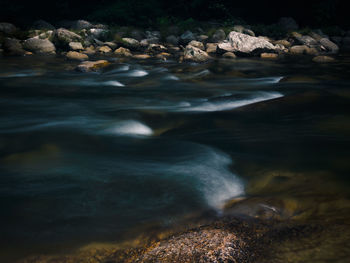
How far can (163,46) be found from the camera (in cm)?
1745

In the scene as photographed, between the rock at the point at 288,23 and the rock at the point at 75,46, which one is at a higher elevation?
the rock at the point at 288,23

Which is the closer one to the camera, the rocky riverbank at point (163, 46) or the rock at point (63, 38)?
the rocky riverbank at point (163, 46)

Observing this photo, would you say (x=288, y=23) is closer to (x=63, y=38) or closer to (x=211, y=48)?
(x=211, y=48)

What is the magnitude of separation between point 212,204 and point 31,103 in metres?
4.89

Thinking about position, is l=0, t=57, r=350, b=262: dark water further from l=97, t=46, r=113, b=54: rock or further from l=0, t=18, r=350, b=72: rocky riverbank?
l=97, t=46, r=113, b=54: rock

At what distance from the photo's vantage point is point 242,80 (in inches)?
357

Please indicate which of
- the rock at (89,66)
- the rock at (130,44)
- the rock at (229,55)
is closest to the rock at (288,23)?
the rock at (229,55)

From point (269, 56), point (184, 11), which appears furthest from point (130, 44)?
point (184, 11)

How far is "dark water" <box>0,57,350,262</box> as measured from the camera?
239 cm

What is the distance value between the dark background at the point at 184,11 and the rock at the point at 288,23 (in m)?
1.31

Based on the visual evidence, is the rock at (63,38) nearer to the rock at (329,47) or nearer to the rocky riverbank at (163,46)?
the rocky riverbank at (163,46)

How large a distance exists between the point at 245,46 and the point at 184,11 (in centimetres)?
1377

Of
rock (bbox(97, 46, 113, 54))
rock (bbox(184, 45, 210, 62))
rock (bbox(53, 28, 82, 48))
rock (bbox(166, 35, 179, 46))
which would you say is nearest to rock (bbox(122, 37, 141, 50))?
rock (bbox(97, 46, 113, 54))

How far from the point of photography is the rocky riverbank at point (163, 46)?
1387cm
